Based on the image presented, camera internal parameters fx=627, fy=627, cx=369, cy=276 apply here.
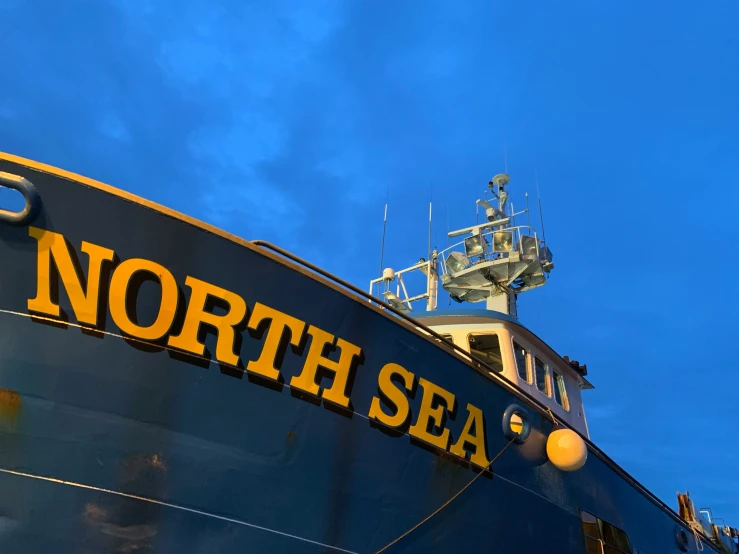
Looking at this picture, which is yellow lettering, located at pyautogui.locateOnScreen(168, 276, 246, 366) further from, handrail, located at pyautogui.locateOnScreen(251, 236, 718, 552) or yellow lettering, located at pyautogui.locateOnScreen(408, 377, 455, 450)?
yellow lettering, located at pyautogui.locateOnScreen(408, 377, 455, 450)

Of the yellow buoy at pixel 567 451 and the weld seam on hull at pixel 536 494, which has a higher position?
the yellow buoy at pixel 567 451

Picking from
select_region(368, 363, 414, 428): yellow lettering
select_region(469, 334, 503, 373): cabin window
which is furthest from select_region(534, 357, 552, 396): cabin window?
select_region(368, 363, 414, 428): yellow lettering

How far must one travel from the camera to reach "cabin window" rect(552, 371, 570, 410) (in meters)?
10.4

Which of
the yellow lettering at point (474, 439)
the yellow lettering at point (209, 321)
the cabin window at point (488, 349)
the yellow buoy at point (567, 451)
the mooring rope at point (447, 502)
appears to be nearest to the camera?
the yellow lettering at point (209, 321)

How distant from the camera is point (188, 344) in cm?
516

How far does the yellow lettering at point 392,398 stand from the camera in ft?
19.9

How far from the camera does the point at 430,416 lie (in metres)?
6.43

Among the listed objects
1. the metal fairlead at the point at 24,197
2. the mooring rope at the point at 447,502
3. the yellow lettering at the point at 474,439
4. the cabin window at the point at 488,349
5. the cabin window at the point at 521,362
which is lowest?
the mooring rope at the point at 447,502

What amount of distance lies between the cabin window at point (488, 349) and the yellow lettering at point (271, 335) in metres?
4.50

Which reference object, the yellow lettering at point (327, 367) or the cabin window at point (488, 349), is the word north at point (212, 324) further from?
the cabin window at point (488, 349)

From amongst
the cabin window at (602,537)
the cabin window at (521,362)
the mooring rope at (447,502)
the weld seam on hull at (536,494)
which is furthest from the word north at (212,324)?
the cabin window at (602,537)

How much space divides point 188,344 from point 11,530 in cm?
179

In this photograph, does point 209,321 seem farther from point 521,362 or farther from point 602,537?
point 602,537

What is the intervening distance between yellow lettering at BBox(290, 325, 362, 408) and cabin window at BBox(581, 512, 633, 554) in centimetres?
470
